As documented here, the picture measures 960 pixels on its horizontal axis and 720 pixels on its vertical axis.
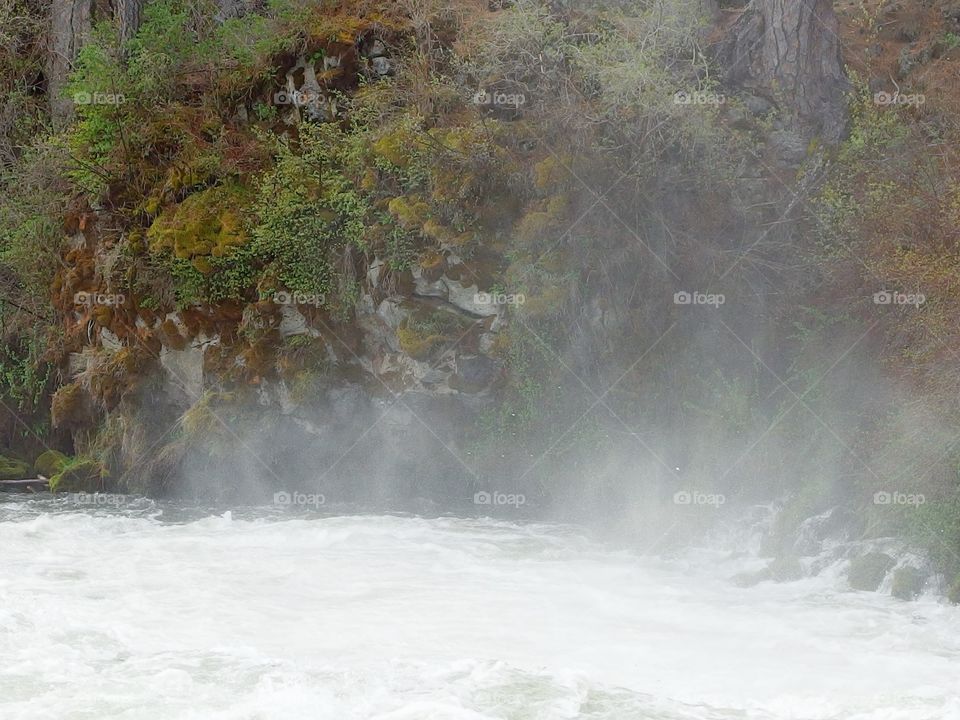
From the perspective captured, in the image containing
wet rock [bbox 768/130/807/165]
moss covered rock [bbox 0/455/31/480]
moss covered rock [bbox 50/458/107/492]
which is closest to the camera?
wet rock [bbox 768/130/807/165]

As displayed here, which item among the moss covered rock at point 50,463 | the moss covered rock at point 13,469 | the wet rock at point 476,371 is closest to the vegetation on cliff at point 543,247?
the wet rock at point 476,371

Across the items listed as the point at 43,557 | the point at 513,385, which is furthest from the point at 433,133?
the point at 43,557

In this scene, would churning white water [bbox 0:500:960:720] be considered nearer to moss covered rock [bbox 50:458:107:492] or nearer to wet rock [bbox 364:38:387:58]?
moss covered rock [bbox 50:458:107:492]

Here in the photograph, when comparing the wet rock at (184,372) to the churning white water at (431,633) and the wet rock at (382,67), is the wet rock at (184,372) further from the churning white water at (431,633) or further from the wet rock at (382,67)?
the wet rock at (382,67)

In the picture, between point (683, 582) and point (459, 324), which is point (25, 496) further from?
point (683, 582)

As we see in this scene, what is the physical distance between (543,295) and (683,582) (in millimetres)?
4646

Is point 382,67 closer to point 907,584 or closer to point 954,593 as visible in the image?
point 907,584

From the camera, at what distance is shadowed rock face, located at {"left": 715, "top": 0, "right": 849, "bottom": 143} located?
55.6 ft

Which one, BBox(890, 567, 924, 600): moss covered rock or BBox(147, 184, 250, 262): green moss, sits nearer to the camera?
BBox(890, 567, 924, 600): moss covered rock

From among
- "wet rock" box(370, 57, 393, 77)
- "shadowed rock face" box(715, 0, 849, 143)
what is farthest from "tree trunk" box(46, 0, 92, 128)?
"shadowed rock face" box(715, 0, 849, 143)

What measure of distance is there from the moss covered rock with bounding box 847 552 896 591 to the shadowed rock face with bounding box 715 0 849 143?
23.5ft

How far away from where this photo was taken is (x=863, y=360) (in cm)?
1501

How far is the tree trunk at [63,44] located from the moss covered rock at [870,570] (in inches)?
621

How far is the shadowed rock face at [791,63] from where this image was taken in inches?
667
